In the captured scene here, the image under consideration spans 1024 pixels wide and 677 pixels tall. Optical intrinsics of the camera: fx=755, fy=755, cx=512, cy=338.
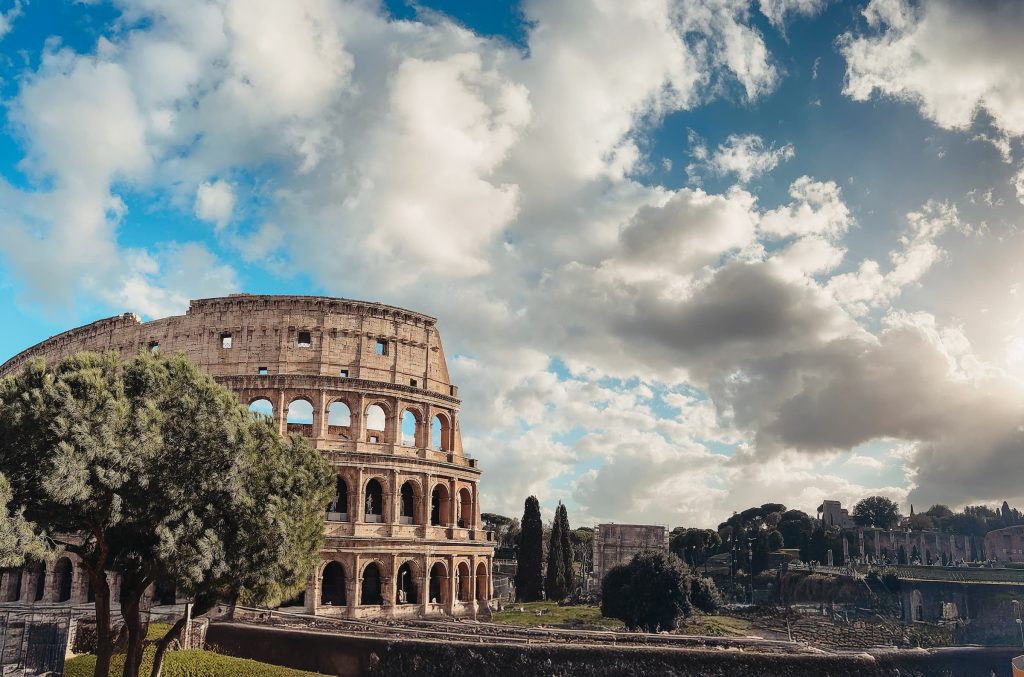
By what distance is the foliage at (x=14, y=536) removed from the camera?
56.7 feet

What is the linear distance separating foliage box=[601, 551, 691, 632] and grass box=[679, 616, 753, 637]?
1.10m

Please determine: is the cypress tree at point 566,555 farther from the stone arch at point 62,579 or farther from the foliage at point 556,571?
the stone arch at point 62,579

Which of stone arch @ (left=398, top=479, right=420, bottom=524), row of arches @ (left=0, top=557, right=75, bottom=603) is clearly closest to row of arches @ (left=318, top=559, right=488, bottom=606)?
stone arch @ (left=398, top=479, right=420, bottom=524)

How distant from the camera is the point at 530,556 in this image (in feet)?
211

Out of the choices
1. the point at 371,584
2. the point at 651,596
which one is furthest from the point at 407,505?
the point at 651,596

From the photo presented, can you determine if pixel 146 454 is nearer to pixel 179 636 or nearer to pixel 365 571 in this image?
pixel 179 636

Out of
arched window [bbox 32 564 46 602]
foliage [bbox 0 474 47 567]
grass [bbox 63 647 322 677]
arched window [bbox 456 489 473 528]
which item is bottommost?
grass [bbox 63 647 322 677]

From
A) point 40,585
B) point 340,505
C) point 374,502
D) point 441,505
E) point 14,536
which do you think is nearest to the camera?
point 14,536

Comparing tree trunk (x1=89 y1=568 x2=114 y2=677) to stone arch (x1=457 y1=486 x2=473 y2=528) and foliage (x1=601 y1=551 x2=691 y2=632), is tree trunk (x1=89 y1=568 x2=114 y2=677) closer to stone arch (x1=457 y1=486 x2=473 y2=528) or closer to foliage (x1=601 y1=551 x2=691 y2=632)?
stone arch (x1=457 y1=486 x2=473 y2=528)

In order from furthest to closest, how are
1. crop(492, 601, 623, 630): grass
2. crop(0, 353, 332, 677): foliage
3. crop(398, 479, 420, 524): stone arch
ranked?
crop(492, 601, 623, 630): grass, crop(398, 479, 420, 524): stone arch, crop(0, 353, 332, 677): foliage

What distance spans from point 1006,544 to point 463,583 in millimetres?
100287

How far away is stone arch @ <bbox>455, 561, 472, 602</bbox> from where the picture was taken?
44.5 m

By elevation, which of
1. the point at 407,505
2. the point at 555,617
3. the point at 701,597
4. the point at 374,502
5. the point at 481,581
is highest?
the point at 374,502

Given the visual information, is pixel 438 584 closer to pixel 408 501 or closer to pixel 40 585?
pixel 408 501
